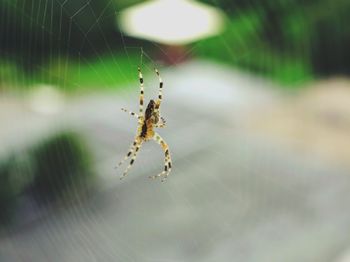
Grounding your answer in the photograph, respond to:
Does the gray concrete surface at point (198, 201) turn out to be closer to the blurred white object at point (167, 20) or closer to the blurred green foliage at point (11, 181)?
the blurred green foliage at point (11, 181)

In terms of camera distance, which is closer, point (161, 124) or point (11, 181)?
point (161, 124)

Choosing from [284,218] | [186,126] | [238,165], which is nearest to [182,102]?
[186,126]

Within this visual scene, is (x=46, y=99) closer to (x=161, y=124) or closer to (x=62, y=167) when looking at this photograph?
(x=62, y=167)

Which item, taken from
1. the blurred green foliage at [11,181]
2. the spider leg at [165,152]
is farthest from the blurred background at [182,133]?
the spider leg at [165,152]

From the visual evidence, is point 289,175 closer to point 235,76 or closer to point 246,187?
point 246,187

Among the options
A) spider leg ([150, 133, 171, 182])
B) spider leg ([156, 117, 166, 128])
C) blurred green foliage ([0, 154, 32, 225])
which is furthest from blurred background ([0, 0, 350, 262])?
spider leg ([156, 117, 166, 128])

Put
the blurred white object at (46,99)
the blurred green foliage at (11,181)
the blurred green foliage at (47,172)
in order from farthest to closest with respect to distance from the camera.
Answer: the blurred white object at (46,99) → the blurred green foliage at (47,172) → the blurred green foliage at (11,181)

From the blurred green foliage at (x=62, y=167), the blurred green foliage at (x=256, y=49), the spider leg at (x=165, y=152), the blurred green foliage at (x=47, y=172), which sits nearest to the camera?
the spider leg at (x=165, y=152)

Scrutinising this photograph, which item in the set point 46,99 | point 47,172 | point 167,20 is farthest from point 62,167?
point 167,20
